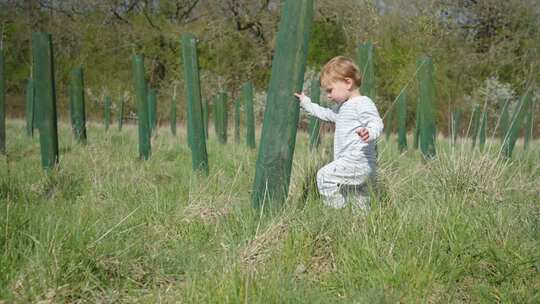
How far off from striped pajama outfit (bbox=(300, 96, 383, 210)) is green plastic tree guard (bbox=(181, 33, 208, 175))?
5.04 feet

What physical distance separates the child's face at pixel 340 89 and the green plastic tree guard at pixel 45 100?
247 centimetres

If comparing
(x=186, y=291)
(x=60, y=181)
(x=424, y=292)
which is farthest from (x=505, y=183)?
(x=60, y=181)

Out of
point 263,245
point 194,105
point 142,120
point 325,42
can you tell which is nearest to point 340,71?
point 263,245

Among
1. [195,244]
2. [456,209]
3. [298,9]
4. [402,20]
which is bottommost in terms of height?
[195,244]

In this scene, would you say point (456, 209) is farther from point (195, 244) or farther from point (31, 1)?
point (31, 1)

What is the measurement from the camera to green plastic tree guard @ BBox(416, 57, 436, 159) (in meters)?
5.46

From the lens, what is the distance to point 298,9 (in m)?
3.17

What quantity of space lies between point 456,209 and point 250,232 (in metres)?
1.05

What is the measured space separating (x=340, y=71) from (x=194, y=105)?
178cm

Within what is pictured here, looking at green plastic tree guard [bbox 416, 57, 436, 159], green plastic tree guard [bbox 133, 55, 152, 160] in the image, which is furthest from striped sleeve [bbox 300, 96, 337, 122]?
green plastic tree guard [bbox 133, 55, 152, 160]

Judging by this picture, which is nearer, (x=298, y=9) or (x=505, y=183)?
(x=298, y=9)

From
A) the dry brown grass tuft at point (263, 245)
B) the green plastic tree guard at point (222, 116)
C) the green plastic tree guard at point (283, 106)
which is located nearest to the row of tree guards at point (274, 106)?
the green plastic tree guard at point (283, 106)

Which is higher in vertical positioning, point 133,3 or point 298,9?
point 133,3

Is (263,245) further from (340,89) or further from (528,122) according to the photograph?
(528,122)
